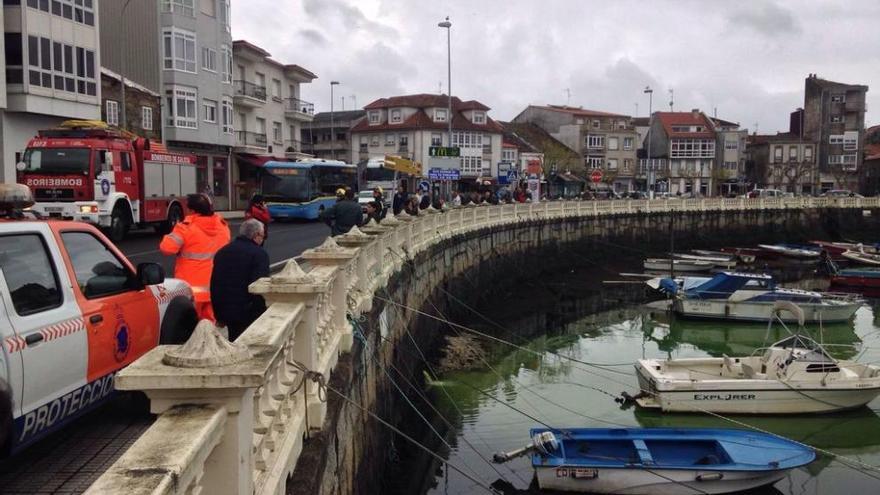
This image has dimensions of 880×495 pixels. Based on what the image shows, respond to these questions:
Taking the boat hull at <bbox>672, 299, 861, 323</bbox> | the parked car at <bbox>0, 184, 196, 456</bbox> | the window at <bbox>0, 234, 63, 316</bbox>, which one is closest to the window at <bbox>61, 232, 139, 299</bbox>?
the parked car at <bbox>0, 184, 196, 456</bbox>

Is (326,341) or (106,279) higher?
(106,279)

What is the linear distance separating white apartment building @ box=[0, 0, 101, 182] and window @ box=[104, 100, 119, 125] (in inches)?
92.8

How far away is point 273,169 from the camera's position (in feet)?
105

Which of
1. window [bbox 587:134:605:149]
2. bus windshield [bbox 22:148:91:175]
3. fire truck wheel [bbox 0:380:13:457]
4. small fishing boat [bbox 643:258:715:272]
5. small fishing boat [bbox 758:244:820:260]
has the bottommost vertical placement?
small fishing boat [bbox 643:258:715:272]

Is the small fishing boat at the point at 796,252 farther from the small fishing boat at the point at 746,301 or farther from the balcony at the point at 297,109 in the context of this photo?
the balcony at the point at 297,109

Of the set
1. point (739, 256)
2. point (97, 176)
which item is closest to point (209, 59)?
point (97, 176)

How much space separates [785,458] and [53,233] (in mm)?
10639

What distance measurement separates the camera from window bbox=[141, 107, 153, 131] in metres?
36.0

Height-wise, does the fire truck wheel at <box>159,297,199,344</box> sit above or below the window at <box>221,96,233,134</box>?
below

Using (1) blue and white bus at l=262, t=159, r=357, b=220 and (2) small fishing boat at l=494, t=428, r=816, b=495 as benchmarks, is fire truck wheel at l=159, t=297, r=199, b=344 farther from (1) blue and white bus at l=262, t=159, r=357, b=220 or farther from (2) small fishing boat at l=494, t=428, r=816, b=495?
(1) blue and white bus at l=262, t=159, r=357, b=220

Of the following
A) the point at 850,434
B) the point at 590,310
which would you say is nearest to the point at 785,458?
the point at 850,434

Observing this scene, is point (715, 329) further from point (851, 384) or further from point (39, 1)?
point (39, 1)

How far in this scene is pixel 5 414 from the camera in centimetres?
406

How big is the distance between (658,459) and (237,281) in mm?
7704
